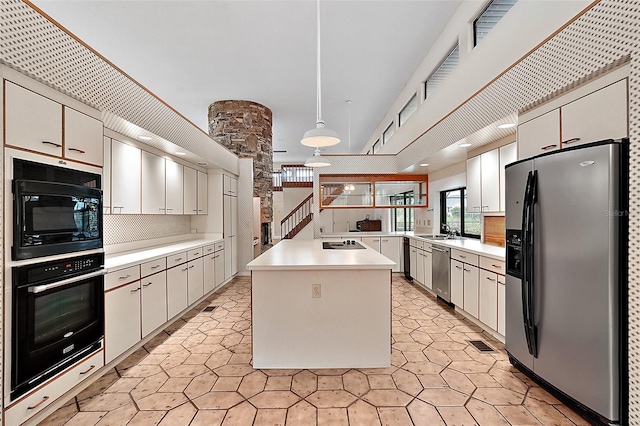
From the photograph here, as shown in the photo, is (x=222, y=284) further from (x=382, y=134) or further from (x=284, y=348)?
(x=382, y=134)

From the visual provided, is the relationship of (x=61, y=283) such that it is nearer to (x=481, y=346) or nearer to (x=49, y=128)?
(x=49, y=128)

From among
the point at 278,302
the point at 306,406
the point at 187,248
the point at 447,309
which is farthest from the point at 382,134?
the point at 306,406

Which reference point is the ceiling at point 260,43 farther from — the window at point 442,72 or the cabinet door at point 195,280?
the cabinet door at point 195,280

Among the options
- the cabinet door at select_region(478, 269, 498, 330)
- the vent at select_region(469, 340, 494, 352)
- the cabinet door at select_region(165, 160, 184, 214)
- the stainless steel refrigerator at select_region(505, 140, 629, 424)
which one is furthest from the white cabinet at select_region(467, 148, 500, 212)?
the cabinet door at select_region(165, 160, 184, 214)

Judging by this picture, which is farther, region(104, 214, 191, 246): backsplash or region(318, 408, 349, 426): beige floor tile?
region(104, 214, 191, 246): backsplash

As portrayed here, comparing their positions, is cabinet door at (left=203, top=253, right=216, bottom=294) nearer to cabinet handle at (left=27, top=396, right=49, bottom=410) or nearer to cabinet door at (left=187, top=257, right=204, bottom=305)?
cabinet door at (left=187, top=257, right=204, bottom=305)

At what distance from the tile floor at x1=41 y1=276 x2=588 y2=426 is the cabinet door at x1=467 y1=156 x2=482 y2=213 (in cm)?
170

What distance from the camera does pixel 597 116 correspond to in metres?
1.80

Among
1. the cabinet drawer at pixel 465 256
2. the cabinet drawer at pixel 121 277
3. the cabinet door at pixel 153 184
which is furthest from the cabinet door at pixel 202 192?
the cabinet drawer at pixel 465 256

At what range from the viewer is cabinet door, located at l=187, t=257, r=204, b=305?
389 cm

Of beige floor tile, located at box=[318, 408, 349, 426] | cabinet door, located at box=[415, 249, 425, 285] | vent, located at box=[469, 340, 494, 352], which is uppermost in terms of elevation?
cabinet door, located at box=[415, 249, 425, 285]

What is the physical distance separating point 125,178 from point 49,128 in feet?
4.18

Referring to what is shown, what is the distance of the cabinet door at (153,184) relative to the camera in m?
3.46

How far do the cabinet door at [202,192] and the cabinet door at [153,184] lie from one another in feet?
3.48
